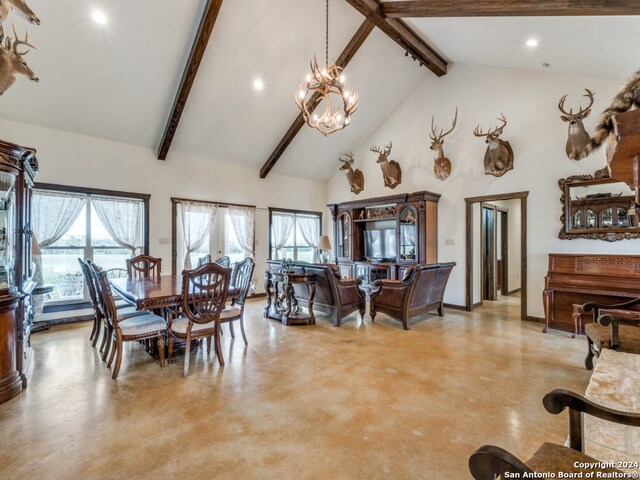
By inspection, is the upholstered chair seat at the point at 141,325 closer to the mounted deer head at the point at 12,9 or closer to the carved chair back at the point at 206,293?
the carved chair back at the point at 206,293

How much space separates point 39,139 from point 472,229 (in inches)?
297

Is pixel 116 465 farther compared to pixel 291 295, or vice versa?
pixel 291 295

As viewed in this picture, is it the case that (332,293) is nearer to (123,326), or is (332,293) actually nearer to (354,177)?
(123,326)

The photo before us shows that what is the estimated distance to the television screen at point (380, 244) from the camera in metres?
7.22

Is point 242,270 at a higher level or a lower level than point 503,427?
higher

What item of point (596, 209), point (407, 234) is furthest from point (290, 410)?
point (596, 209)

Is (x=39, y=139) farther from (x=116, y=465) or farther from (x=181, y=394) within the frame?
(x=116, y=465)

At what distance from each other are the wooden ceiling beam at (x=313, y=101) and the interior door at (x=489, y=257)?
4376 millimetres

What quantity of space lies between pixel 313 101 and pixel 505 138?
3.47 m

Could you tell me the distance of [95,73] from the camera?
4.45m

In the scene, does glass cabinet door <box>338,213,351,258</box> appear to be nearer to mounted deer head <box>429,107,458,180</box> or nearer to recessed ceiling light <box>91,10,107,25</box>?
mounted deer head <box>429,107,458,180</box>

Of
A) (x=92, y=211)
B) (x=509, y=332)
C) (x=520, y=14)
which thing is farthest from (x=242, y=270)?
(x=520, y=14)

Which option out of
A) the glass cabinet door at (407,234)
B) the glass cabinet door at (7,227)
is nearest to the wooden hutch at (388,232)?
the glass cabinet door at (407,234)

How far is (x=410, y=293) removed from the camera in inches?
187
